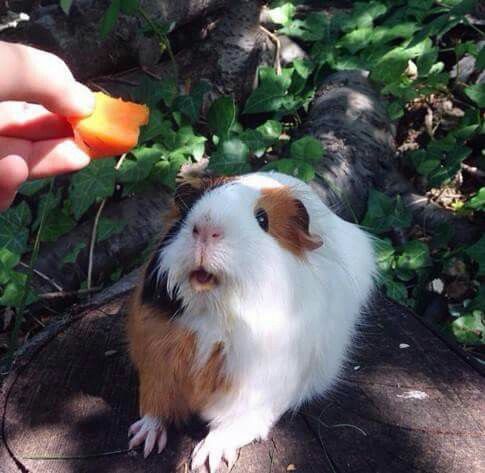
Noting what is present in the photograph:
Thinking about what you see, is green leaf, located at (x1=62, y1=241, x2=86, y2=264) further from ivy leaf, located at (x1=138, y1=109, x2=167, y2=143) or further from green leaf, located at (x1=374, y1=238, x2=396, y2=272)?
green leaf, located at (x1=374, y1=238, x2=396, y2=272)

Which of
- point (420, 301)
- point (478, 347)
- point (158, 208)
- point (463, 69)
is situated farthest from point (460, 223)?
point (158, 208)

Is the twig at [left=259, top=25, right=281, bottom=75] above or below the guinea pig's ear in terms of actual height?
below

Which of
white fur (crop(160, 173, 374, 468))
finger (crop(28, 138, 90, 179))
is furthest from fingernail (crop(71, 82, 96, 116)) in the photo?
white fur (crop(160, 173, 374, 468))

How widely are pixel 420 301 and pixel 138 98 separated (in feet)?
5.21

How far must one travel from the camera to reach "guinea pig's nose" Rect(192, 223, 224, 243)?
4.42ft

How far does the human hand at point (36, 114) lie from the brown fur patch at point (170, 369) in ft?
1.36

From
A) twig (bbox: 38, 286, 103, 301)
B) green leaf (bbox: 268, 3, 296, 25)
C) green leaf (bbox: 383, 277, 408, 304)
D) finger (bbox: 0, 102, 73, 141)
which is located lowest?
twig (bbox: 38, 286, 103, 301)

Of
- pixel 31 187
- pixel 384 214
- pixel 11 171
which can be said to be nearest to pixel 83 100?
pixel 11 171

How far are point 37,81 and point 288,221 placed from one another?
0.63 m

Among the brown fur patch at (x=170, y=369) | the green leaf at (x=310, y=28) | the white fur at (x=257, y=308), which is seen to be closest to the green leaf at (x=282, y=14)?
the green leaf at (x=310, y=28)

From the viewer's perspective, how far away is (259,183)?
1.60 metres

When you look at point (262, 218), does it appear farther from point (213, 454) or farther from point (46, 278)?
point (46, 278)

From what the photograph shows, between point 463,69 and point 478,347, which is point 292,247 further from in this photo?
point 463,69

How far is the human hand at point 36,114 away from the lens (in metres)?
1.26
